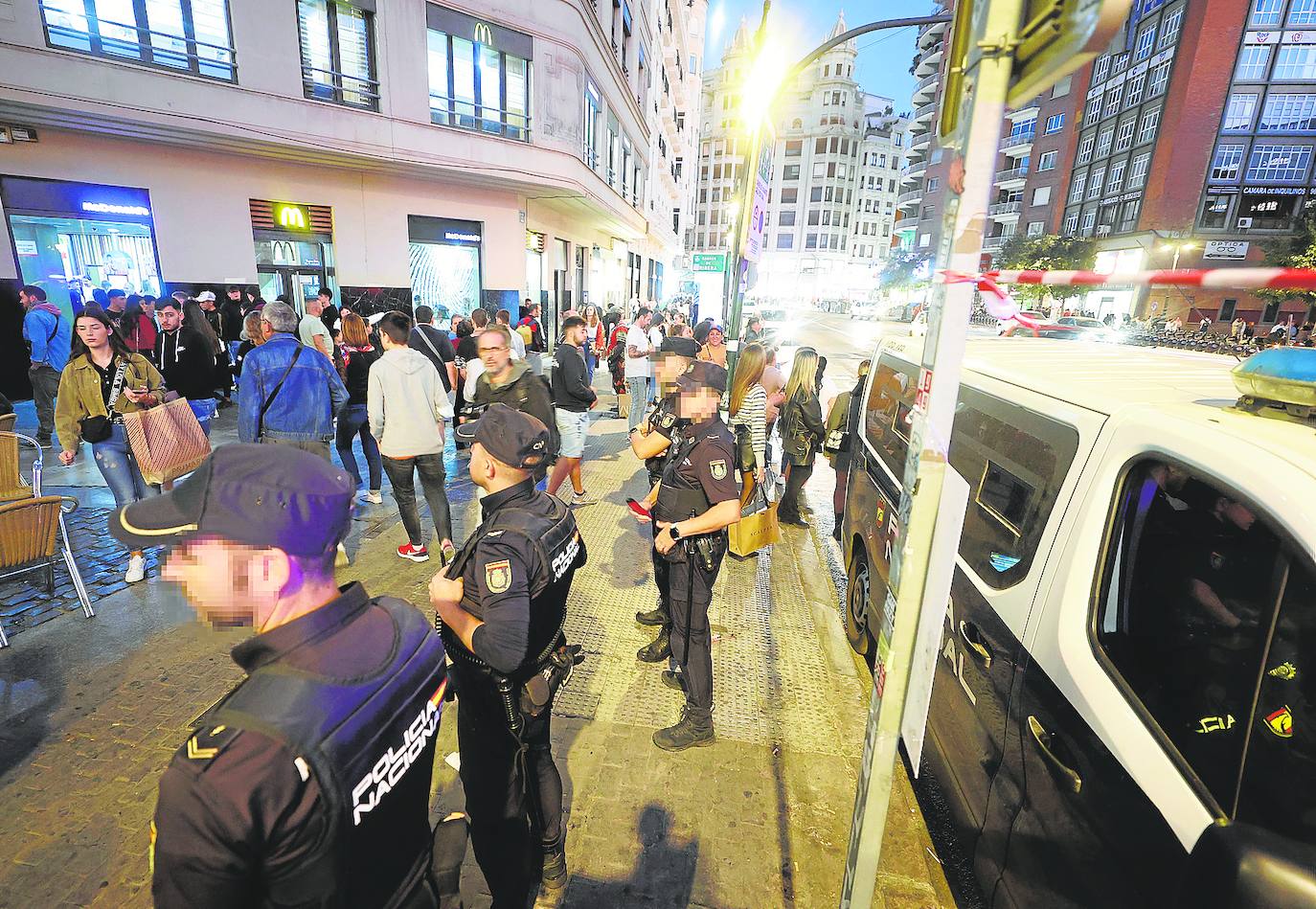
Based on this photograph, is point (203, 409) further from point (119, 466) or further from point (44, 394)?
point (44, 394)

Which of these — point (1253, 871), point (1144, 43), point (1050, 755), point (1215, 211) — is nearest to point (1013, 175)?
point (1144, 43)

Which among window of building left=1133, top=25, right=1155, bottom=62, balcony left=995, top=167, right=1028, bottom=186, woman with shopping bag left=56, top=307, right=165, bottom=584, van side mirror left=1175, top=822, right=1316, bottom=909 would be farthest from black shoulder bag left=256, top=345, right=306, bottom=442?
balcony left=995, top=167, right=1028, bottom=186

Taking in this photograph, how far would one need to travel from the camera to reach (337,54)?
1287cm

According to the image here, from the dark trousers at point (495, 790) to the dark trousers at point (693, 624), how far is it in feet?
3.74

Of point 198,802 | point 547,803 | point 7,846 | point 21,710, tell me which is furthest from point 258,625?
point 21,710

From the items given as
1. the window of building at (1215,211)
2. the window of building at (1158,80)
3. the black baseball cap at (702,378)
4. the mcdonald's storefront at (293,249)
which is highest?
the window of building at (1158,80)

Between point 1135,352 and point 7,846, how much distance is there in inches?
247

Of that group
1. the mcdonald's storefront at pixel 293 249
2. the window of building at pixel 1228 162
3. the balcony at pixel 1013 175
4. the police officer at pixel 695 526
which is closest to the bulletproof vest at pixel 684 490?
the police officer at pixel 695 526

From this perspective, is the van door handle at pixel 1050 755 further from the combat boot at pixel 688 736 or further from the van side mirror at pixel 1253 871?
the combat boot at pixel 688 736

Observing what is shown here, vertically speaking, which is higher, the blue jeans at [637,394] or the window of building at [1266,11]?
the window of building at [1266,11]

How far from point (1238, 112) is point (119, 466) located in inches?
2138

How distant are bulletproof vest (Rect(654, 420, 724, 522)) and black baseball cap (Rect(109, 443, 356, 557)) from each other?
6.80 ft

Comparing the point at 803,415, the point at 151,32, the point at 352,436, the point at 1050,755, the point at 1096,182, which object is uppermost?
the point at 1096,182

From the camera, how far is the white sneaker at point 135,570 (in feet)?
15.4
